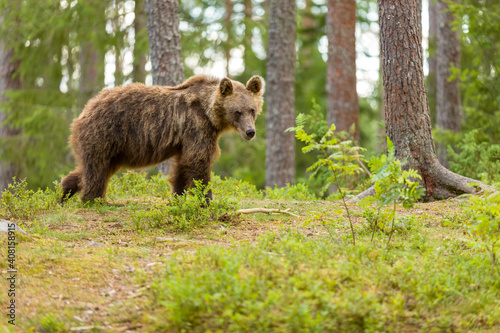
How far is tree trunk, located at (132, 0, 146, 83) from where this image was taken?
647 inches

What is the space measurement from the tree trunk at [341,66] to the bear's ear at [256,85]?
652cm

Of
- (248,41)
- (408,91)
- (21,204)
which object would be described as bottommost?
(21,204)

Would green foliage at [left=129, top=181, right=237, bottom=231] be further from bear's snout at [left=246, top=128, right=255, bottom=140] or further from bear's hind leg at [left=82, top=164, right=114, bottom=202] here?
bear's hind leg at [left=82, top=164, right=114, bottom=202]

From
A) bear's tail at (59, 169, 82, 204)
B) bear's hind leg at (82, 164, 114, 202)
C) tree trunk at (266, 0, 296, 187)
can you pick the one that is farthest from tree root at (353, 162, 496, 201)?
tree trunk at (266, 0, 296, 187)

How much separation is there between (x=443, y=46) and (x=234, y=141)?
9648mm

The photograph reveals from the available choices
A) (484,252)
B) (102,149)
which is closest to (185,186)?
(102,149)

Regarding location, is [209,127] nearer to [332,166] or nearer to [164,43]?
[332,166]

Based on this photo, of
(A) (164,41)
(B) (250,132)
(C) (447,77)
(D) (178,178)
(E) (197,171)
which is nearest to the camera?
(E) (197,171)

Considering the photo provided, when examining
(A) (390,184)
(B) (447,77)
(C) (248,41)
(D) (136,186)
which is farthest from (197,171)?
(C) (248,41)

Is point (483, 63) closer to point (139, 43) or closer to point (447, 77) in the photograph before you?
point (447, 77)

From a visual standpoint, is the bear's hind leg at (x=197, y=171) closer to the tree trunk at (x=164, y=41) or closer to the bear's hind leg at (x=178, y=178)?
the bear's hind leg at (x=178, y=178)

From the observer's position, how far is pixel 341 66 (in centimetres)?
1495

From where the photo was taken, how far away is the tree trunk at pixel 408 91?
813 centimetres

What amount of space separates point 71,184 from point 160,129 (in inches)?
68.8
